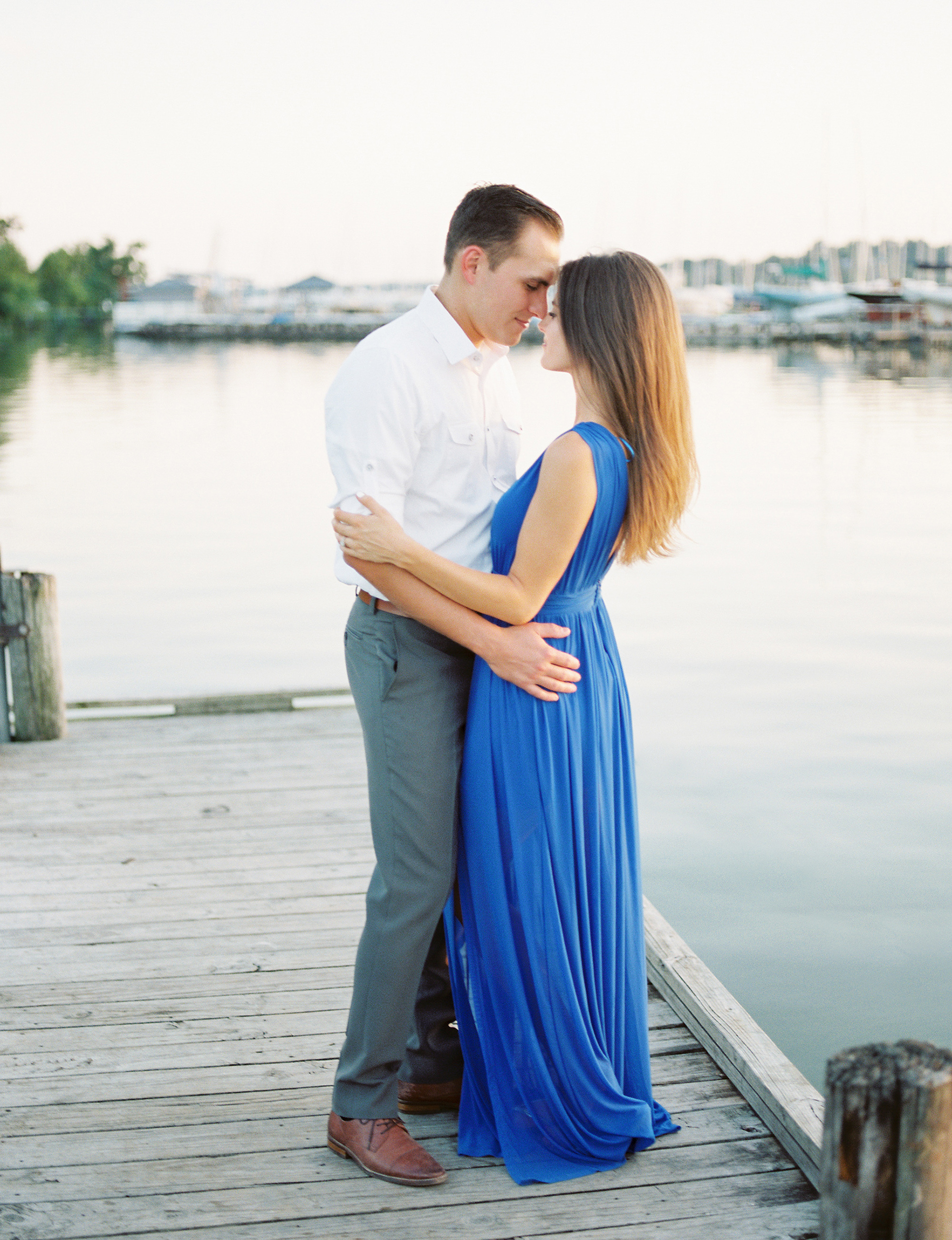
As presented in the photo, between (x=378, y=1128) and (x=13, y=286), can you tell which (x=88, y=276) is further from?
(x=378, y=1128)

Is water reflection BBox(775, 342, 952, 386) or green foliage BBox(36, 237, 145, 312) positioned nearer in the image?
water reflection BBox(775, 342, 952, 386)

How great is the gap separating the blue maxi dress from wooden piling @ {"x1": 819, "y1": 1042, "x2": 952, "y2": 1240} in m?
0.82

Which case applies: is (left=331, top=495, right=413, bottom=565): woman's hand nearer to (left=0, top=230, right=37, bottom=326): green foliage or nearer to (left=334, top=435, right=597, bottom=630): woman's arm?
(left=334, top=435, right=597, bottom=630): woman's arm

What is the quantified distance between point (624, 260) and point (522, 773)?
3.19 ft

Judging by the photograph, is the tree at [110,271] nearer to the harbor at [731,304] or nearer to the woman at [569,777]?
the harbor at [731,304]

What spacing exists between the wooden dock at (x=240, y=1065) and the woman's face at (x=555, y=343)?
1.53m

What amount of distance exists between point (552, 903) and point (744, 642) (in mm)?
7977

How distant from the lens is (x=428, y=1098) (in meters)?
2.70

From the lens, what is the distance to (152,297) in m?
124

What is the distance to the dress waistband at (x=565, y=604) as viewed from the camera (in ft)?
8.05

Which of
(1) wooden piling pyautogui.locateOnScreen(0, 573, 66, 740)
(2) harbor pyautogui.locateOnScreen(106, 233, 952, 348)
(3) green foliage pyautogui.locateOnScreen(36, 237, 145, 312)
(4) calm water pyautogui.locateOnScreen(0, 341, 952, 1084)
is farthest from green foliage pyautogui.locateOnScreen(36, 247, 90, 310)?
(1) wooden piling pyautogui.locateOnScreen(0, 573, 66, 740)

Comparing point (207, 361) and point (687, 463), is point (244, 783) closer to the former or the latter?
point (687, 463)

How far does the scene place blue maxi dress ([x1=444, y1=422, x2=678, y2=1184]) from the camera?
2.43 metres

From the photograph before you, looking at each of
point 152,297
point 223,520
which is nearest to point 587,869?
point 223,520
